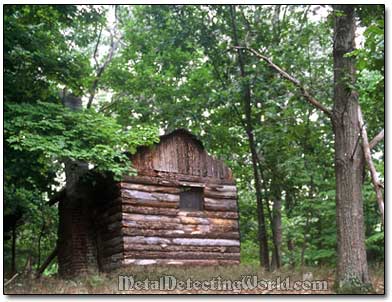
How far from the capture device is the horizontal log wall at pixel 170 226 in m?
10.9

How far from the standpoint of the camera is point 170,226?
11.2 meters

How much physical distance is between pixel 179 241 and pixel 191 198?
3.57 ft

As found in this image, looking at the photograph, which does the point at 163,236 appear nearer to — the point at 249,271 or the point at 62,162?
the point at 249,271

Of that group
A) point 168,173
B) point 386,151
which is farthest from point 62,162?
point 386,151

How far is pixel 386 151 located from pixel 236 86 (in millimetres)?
5174

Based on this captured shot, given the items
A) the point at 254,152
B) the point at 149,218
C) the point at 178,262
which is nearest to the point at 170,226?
the point at 149,218

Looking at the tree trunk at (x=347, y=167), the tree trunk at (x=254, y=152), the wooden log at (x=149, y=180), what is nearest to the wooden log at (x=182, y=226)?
the wooden log at (x=149, y=180)

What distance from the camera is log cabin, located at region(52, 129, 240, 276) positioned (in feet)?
35.9

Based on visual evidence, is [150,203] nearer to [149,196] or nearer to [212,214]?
[149,196]

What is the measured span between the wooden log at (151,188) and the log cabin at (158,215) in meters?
0.02

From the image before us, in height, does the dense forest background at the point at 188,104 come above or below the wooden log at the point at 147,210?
above

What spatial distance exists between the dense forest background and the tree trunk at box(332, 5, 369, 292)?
33cm

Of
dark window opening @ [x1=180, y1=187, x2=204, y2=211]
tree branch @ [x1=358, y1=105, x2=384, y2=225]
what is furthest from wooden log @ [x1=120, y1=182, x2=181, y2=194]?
tree branch @ [x1=358, y1=105, x2=384, y2=225]

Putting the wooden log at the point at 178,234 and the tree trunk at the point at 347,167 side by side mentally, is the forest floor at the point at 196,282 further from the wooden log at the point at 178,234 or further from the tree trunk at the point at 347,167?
the wooden log at the point at 178,234
